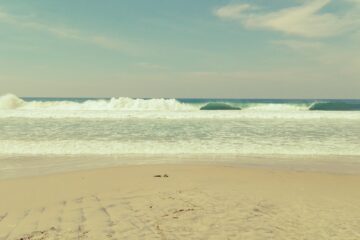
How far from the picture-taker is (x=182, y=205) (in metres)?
5.45

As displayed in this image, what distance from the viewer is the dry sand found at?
14.5 feet

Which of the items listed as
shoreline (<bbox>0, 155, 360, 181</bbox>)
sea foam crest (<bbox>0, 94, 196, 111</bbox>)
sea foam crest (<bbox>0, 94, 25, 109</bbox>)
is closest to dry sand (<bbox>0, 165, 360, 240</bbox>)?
shoreline (<bbox>0, 155, 360, 181</bbox>)

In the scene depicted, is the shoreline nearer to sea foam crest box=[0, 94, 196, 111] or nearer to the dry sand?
the dry sand

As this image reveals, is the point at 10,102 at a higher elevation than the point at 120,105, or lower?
higher

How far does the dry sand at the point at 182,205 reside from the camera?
441 cm

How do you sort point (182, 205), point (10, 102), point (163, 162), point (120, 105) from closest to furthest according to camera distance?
point (182, 205) < point (163, 162) < point (120, 105) < point (10, 102)

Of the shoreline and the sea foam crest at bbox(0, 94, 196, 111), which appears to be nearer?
the shoreline

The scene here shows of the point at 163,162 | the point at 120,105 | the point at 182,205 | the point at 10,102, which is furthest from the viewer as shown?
the point at 10,102

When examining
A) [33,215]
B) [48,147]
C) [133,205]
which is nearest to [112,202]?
[133,205]

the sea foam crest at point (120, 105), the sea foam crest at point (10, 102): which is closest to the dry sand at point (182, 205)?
the sea foam crest at point (120, 105)

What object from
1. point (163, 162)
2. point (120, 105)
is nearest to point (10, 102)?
point (120, 105)

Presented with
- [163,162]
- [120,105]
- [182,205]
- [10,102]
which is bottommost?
[163,162]

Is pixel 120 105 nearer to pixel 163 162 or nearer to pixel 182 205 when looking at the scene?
pixel 163 162

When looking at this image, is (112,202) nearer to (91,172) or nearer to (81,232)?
(81,232)
